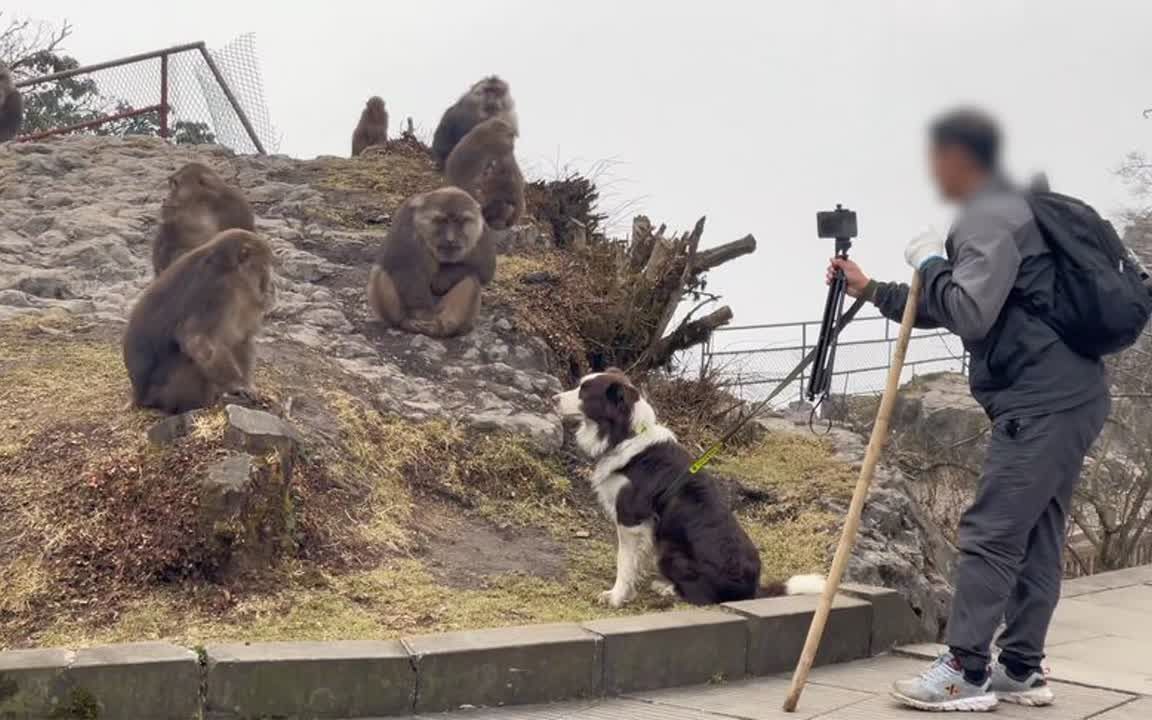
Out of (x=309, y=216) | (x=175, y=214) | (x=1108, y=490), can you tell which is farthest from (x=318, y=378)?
(x=1108, y=490)

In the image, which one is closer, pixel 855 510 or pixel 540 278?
pixel 855 510

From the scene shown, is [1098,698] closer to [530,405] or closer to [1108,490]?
[530,405]

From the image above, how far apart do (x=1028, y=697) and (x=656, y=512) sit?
2132mm

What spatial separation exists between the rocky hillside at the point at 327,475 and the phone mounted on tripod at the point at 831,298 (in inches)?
67.2

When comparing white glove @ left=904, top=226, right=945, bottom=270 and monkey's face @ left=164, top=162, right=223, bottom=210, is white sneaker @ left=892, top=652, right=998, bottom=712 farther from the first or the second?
monkey's face @ left=164, top=162, right=223, bottom=210

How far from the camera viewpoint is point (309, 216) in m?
13.4

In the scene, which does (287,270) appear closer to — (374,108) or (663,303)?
(663,303)

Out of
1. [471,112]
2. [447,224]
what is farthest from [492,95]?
[447,224]

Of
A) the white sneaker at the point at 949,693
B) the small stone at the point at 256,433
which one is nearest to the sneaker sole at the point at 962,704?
the white sneaker at the point at 949,693

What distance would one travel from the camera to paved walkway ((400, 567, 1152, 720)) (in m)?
5.48

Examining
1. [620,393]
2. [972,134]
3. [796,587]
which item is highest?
[972,134]

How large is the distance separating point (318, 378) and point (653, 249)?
11.4 ft

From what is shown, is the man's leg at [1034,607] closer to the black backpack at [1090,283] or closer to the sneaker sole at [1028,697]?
the sneaker sole at [1028,697]

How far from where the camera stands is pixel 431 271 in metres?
10.3
